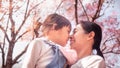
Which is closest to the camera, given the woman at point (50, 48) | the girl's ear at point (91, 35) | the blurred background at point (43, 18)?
the woman at point (50, 48)

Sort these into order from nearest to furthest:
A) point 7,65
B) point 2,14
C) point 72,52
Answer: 1. point 72,52
2. point 7,65
3. point 2,14

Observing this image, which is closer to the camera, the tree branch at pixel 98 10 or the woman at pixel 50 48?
the woman at pixel 50 48

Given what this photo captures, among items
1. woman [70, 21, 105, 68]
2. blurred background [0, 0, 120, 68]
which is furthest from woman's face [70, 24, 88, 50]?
blurred background [0, 0, 120, 68]

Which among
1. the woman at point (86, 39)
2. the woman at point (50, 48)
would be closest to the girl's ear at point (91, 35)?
the woman at point (86, 39)

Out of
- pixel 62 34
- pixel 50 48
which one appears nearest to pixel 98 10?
pixel 62 34

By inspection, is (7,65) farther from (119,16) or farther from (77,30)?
(119,16)

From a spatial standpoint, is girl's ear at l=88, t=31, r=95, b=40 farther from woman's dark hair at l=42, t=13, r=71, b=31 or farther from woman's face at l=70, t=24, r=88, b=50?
woman's dark hair at l=42, t=13, r=71, b=31

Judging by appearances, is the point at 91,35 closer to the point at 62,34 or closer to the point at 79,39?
the point at 79,39

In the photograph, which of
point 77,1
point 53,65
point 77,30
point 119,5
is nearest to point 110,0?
point 119,5

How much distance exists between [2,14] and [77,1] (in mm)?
604

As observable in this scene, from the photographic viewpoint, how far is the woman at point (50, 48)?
3.83 ft

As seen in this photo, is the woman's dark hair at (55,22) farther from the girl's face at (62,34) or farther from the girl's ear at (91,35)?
the girl's ear at (91,35)

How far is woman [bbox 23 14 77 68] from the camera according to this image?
1.17 meters

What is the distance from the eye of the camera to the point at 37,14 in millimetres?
1886
